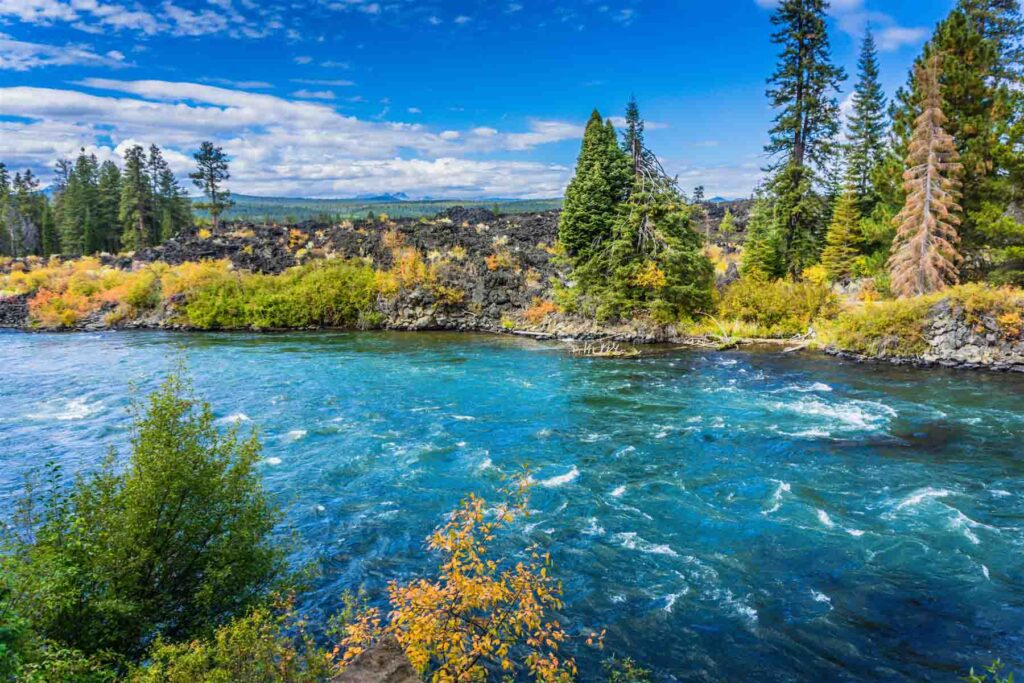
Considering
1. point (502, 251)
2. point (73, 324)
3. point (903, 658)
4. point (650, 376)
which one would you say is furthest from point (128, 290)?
point (903, 658)

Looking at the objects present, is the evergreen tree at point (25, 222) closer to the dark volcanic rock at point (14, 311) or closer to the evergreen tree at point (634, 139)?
the dark volcanic rock at point (14, 311)

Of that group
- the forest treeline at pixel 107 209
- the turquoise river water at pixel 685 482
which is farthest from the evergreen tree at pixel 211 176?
the turquoise river water at pixel 685 482

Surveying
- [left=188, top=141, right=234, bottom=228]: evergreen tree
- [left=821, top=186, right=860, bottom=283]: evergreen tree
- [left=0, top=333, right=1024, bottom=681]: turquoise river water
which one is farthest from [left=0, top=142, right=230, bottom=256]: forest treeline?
[left=821, top=186, right=860, bottom=283]: evergreen tree

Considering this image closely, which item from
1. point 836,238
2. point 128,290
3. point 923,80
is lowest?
point 128,290

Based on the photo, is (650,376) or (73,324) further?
(73,324)

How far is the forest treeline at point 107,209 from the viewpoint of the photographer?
79.4 m

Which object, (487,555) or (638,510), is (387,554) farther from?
(638,510)

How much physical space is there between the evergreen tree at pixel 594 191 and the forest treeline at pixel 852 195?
4.2 inches

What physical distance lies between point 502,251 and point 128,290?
34905 mm

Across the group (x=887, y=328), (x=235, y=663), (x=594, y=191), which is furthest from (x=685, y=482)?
(x=594, y=191)

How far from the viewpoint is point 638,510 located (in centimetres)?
1479

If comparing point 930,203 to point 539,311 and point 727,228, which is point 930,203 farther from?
point 727,228

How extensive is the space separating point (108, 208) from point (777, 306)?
317 ft

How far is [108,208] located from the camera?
8706 cm
